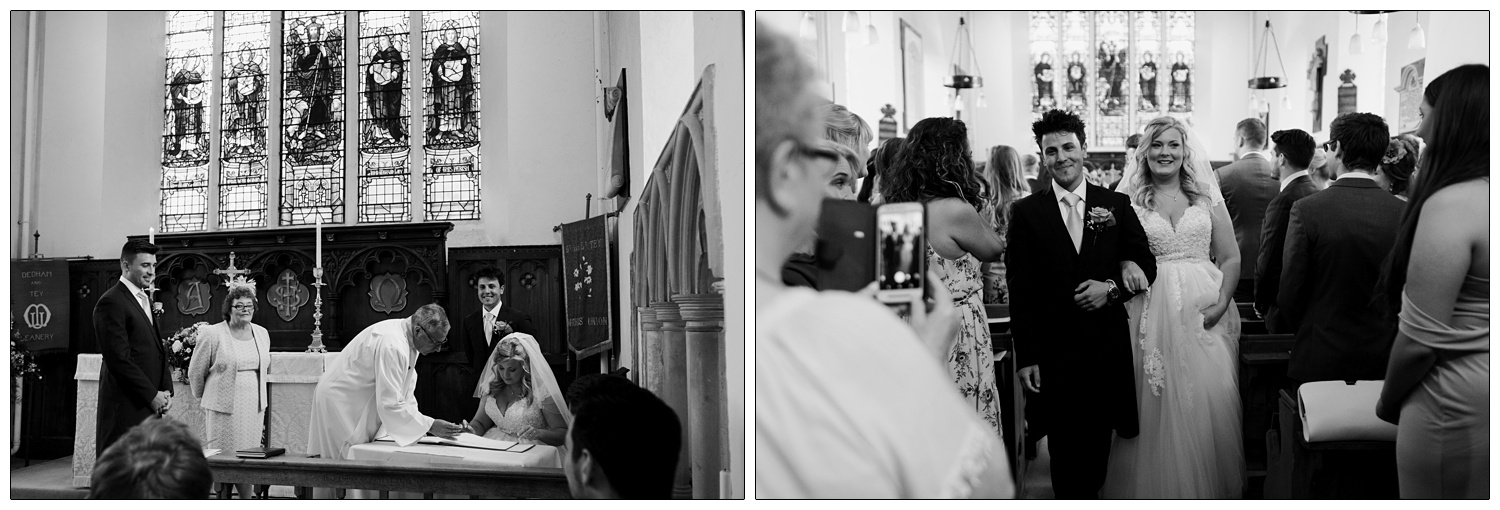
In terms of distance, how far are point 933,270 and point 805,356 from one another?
51cm

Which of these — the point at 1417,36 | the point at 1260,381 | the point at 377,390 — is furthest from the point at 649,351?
the point at 1417,36

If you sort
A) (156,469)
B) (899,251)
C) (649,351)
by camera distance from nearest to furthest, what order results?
1. (899,251)
2. (156,469)
3. (649,351)

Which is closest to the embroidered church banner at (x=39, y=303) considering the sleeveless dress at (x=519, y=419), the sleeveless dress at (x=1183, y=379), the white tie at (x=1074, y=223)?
the sleeveless dress at (x=519, y=419)

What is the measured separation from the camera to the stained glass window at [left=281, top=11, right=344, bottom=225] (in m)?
3.95

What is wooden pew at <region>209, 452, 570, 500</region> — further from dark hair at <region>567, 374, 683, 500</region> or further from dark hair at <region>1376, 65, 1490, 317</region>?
dark hair at <region>1376, 65, 1490, 317</region>

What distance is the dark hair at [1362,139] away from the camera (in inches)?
106

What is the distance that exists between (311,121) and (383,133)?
320 millimetres

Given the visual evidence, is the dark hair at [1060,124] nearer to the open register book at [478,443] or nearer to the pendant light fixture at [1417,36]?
the pendant light fixture at [1417,36]

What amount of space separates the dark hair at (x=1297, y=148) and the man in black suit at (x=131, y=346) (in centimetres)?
393

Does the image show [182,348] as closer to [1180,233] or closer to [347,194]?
[347,194]

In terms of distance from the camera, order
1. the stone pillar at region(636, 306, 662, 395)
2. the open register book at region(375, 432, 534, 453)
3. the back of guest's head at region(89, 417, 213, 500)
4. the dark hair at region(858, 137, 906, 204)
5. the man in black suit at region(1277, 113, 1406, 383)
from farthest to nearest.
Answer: the open register book at region(375, 432, 534, 453)
the stone pillar at region(636, 306, 662, 395)
the man in black suit at region(1277, 113, 1406, 383)
the dark hair at region(858, 137, 906, 204)
the back of guest's head at region(89, 417, 213, 500)

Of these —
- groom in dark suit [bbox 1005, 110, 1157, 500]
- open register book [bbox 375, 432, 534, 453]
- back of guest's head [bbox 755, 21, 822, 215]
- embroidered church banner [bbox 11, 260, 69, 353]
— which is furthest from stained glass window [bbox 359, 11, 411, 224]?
groom in dark suit [bbox 1005, 110, 1157, 500]

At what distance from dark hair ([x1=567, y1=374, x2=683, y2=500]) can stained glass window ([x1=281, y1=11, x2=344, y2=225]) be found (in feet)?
7.84

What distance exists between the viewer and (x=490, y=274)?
412 centimetres
